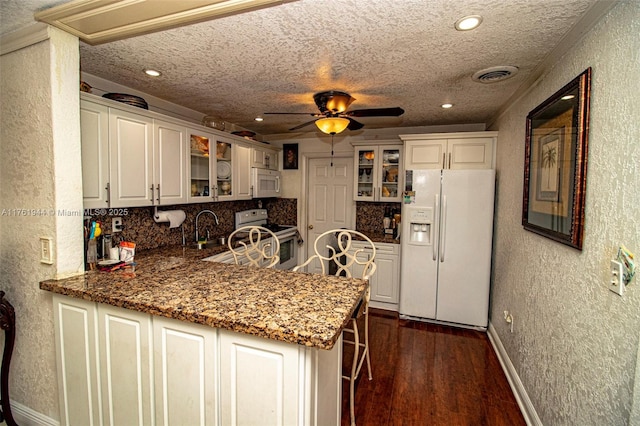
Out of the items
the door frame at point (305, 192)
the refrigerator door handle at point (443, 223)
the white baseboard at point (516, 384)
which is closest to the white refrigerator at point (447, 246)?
the refrigerator door handle at point (443, 223)

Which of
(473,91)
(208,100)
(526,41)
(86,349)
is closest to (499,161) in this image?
(473,91)

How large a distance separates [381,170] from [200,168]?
2.24m

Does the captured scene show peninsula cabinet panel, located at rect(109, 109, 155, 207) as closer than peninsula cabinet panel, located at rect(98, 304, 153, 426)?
No

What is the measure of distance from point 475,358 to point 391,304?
117 cm

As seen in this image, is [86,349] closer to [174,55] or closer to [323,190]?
[174,55]

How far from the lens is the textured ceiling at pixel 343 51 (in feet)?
4.63

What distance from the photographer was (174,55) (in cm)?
191

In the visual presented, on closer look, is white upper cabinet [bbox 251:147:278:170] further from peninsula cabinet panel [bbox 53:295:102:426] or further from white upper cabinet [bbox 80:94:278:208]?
peninsula cabinet panel [bbox 53:295:102:426]

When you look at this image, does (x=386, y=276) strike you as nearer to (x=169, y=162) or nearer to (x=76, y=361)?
(x=169, y=162)

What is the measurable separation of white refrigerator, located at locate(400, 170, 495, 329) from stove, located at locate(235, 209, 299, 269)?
1685mm

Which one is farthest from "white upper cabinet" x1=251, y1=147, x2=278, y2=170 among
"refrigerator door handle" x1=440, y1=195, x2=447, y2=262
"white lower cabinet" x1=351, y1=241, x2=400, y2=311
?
"refrigerator door handle" x1=440, y1=195, x2=447, y2=262

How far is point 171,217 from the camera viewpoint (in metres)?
2.85

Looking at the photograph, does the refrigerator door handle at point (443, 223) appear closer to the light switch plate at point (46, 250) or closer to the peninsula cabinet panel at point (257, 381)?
the peninsula cabinet panel at point (257, 381)

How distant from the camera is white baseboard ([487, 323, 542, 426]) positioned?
1852 millimetres
